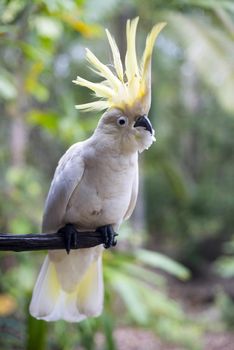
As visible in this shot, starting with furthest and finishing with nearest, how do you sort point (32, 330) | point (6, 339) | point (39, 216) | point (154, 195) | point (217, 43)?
1. point (154, 195)
2. point (217, 43)
3. point (39, 216)
4. point (6, 339)
5. point (32, 330)

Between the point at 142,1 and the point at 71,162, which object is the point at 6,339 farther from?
the point at 142,1

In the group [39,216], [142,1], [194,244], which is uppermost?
[142,1]

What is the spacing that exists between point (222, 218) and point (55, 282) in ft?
14.7

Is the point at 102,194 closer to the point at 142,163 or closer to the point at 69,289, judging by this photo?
the point at 69,289

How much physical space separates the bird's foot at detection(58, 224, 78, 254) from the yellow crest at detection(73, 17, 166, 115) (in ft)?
0.86

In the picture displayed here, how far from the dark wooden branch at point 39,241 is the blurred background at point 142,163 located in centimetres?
38

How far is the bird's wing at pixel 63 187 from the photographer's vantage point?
106cm

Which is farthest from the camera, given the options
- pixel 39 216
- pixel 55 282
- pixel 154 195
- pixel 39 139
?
pixel 154 195

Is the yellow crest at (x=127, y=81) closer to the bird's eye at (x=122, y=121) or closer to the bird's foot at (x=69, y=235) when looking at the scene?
the bird's eye at (x=122, y=121)

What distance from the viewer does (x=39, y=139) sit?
12.1 ft

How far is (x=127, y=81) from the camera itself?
94 centimetres

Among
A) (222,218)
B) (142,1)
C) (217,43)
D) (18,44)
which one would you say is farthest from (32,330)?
(222,218)

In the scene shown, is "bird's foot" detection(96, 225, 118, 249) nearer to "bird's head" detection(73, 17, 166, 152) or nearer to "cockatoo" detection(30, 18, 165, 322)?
"cockatoo" detection(30, 18, 165, 322)

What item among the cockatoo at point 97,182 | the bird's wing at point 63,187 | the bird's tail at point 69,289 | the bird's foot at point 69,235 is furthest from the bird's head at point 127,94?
the bird's tail at point 69,289
